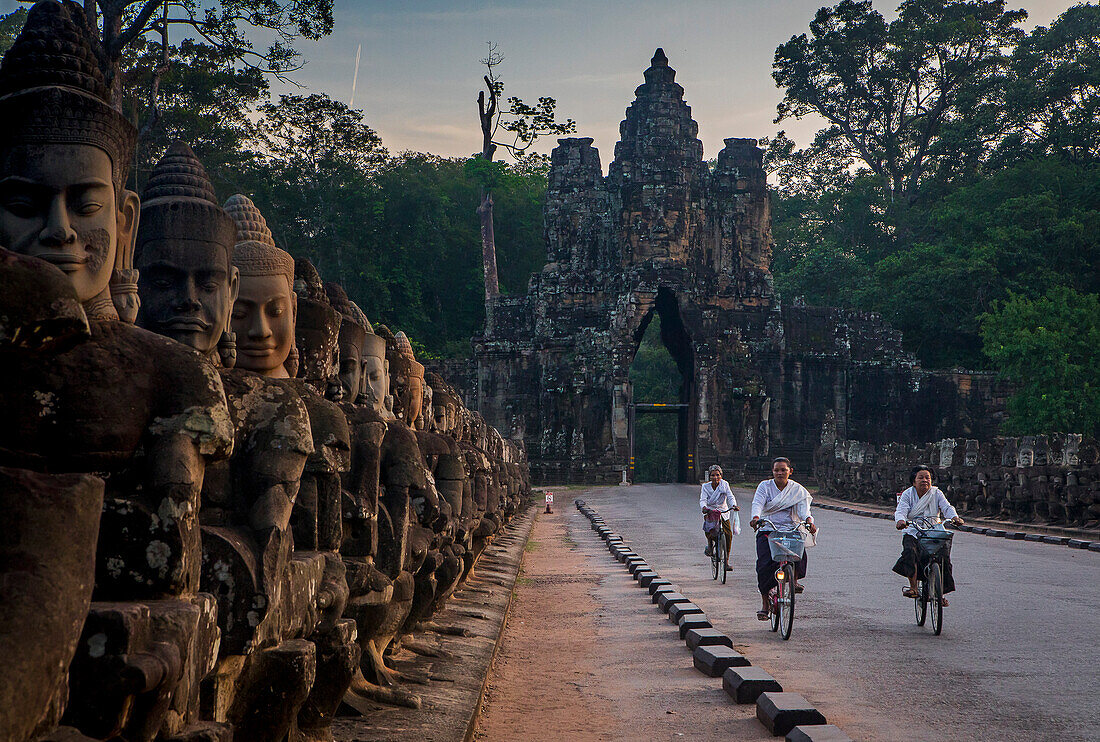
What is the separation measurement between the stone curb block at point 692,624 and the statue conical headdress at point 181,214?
240 inches

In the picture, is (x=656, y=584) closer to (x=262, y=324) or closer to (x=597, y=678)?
(x=597, y=678)

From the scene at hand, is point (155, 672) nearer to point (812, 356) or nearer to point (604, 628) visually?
point (604, 628)

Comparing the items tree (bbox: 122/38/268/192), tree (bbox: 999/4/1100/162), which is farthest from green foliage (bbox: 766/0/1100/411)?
tree (bbox: 122/38/268/192)

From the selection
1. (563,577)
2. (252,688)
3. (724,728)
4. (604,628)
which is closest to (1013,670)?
A: (724,728)

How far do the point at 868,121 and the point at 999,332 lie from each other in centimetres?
2786

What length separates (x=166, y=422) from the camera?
2.97 m

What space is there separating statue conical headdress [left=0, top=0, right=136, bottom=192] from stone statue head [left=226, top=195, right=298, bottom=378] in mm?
1289

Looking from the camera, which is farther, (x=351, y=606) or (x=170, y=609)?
(x=351, y=606)

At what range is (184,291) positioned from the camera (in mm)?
3945

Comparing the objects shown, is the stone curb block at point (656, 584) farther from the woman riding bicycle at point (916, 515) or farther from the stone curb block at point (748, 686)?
the stone curb block at point (748, 686)

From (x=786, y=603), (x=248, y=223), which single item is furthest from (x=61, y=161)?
(x=786, y=603)

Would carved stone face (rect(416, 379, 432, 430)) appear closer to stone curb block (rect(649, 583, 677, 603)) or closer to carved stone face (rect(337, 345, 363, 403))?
carved stone face (rect(337, 345, 363, 403))

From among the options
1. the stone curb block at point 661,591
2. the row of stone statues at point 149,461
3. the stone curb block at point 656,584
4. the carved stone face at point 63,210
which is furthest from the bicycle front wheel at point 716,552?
the carved stone face at point 63,210

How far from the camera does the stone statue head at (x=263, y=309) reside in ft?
15.3
